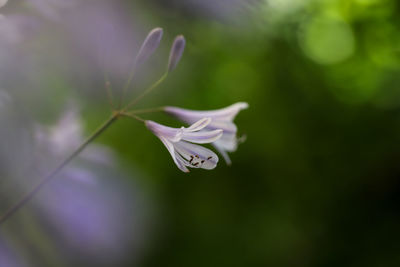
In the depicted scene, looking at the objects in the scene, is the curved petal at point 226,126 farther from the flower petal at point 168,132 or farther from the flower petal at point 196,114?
the flower petal at point 168,132

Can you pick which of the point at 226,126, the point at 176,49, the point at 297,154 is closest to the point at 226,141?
the point at 226,126

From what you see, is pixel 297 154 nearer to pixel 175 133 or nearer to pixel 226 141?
pixel 226 141

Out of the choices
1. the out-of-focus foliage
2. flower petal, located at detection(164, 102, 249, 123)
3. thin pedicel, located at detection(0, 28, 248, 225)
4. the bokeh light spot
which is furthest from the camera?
the bokeh light spot

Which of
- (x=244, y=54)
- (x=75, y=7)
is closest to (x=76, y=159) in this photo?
(x=75, y=7)

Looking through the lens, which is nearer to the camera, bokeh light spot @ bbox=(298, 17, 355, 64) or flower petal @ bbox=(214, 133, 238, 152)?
flower petal @ bbox=(214, 133, 238, 152)

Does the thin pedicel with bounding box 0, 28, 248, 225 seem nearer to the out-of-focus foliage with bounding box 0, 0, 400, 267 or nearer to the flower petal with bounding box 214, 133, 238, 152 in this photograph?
the flower petal with bounding box 214, 133, 238, 152

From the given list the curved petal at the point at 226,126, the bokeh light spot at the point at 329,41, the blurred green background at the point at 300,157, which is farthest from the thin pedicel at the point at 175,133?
the bokeh light spot at the point at 329,41

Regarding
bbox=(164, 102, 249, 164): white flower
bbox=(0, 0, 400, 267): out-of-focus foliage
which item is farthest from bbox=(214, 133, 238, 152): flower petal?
bbox=(0, 0, 400, 267): out-of-focus foliage

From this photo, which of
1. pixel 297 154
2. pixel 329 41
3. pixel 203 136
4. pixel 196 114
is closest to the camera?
pixel 203 136
